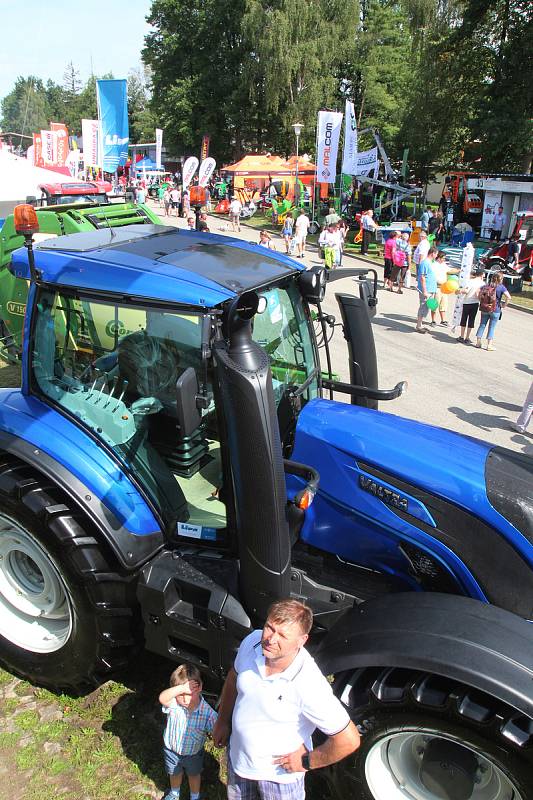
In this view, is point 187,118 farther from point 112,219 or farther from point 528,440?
point 528,440

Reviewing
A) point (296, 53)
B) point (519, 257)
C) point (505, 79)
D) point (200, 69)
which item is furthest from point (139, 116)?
point (519, 257)

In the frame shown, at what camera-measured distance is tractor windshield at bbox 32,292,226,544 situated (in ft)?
8.61

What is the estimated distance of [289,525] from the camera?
2.28m

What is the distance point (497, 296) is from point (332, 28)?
34617mm

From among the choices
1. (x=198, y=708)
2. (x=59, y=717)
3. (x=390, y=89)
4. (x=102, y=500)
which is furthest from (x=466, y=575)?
(x=390, y=89)

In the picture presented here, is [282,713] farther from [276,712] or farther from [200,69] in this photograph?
[200,69]

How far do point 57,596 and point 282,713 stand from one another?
5.19 ft

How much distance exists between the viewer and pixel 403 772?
220 centimetres

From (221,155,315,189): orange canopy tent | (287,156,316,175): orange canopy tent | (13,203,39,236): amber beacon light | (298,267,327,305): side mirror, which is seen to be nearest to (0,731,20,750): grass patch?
(13,203,39,236): amber beacon light

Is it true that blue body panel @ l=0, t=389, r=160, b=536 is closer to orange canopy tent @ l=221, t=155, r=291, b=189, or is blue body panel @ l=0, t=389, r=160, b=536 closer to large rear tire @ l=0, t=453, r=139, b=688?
large rear tire @ l=0, t=453, r=139, b=688

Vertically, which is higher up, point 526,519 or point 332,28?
point 332,28

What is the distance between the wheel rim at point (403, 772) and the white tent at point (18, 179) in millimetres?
15869

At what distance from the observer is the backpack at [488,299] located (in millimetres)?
9648

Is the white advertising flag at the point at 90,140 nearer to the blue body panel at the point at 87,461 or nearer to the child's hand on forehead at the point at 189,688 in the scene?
the blue body panel at the point at 87,461
